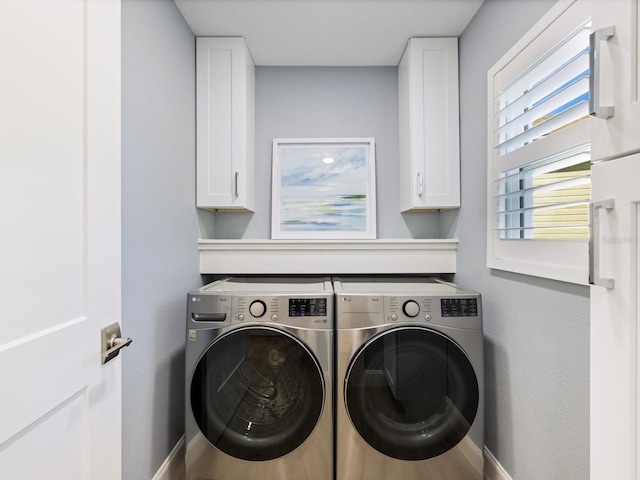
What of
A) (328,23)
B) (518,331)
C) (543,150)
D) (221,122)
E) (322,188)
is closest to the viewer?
(543,150)

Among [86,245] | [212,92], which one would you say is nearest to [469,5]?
[212,92]

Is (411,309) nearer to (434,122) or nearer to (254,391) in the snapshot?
(254,391)

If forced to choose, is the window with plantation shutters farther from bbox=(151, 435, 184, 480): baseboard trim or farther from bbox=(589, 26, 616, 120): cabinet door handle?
bbox=(151, 435, 184, 480): baseboard trim

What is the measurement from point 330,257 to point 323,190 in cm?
52

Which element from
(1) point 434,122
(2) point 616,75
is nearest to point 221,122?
(1) point 434,122

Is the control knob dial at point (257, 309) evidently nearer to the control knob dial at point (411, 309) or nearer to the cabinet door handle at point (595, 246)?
the control knob dial at point (411, 309)

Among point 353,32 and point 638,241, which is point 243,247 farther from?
point 638,241

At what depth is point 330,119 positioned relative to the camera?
6.98 feet

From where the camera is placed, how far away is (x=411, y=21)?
168 centimetres

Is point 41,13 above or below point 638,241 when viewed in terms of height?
above

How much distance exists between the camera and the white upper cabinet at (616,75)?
58cm

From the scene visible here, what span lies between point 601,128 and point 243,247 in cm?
163

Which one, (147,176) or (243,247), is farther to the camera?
(243,247)

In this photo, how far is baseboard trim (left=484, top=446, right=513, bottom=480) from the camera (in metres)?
1.35
